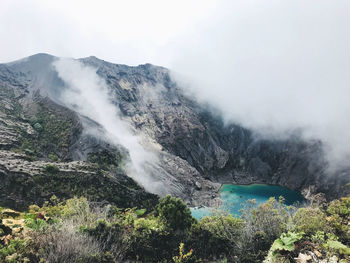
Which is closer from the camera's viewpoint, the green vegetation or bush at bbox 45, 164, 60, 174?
bush at bbox 45, 164, 60, 174

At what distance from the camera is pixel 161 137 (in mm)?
100938

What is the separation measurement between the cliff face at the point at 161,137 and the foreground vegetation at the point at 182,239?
46087 millimetres

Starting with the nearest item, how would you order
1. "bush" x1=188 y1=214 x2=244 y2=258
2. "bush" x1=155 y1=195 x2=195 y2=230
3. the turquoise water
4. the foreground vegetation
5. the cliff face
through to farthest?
the foreground vegetation < "bush" x1=188 y1=214 x2=244 y2=258 < "bush" x1=155 y1=195 x2=195 y2=230 < the cliff face < the turquoise water

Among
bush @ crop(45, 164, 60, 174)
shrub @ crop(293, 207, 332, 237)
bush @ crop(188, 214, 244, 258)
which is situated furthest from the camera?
bush @ crop(45, 164, 60, 174)

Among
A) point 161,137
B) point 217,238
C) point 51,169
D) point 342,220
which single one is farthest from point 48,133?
point 342,220

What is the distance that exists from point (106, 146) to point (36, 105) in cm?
3913

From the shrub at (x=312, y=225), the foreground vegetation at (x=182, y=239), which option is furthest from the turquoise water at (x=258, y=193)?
the shrub at (x=312, y=225)

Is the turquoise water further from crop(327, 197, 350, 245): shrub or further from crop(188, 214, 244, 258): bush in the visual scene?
crop(188, 214, 244, 258): bush

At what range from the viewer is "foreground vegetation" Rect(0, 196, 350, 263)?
8172 millimetres

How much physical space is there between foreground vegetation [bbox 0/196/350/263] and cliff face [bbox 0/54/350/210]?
46087mm

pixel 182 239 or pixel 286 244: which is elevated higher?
pixel 286 244

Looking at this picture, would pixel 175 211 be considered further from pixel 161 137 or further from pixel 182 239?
pixel 161 137

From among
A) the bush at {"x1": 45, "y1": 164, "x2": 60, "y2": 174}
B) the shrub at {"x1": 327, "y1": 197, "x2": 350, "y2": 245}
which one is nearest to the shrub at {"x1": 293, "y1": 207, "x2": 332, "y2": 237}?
the shrub at {"x1": 327, "y1": 197, "x2": 350, "y2": 245}

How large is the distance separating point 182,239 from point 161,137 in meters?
87.6
